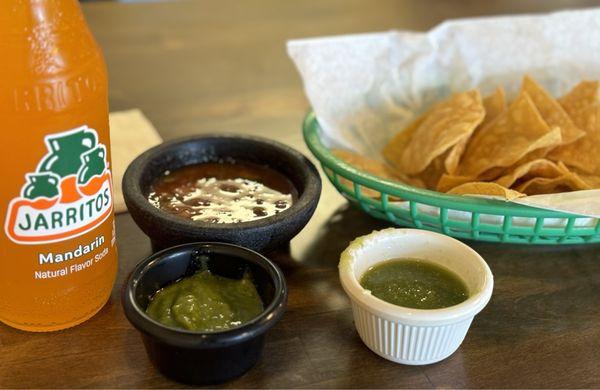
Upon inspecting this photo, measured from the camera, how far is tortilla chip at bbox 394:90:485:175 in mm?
1258

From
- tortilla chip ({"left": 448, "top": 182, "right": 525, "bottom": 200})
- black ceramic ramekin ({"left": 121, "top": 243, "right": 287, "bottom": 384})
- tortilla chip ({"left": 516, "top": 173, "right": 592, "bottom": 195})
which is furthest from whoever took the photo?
tortilla chip ({"left": 516, "top": 173, "right": 592, "bottom": 195})

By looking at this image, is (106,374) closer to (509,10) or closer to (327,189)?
(327,189)

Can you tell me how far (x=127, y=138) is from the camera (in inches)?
58.3

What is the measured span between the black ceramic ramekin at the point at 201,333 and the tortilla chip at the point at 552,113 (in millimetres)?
649

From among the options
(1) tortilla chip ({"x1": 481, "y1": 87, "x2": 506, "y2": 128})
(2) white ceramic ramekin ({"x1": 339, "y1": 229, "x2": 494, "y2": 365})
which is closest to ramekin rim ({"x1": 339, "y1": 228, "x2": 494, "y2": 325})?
(2) white ceramic ramekin ({"x1": 339, "y1": 229, "x2": 494, "y2": 365})


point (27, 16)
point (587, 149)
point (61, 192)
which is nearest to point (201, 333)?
point (61, 192)

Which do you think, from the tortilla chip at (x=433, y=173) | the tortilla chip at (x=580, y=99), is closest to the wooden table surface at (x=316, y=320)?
the tortilla chip at (x=433, y=173)

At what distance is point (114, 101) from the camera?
1.68 m

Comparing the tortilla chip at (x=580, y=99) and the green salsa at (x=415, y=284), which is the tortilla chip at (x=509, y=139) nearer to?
the tortilla chip at (x=580, y=99)

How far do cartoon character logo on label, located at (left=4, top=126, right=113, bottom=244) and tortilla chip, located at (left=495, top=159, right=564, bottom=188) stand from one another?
2.11 ft

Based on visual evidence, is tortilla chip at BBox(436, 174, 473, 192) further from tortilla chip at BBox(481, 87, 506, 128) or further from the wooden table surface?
tortilla chip at BBox(481, 87, 506, 128)

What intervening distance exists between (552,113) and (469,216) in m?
0.37

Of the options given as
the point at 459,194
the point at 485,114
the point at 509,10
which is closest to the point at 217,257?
the point at 459,194

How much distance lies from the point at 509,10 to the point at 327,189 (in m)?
1.38
